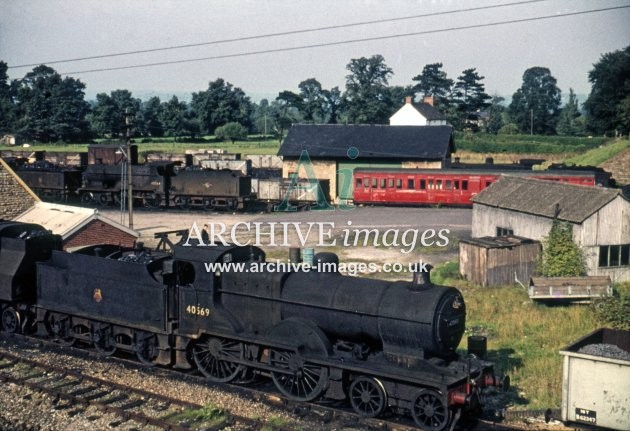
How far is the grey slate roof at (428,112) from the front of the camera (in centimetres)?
9025

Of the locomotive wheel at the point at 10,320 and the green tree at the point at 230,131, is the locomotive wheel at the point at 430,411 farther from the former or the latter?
the green tree at the point at 230,131

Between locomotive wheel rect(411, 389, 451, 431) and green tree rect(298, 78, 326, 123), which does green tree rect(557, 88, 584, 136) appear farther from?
locomotive wheel rect(411, 389, 451, 431)

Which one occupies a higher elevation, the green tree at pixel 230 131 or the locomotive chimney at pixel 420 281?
the green tree at pixel 230 131

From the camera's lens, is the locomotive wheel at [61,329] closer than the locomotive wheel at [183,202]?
Yes


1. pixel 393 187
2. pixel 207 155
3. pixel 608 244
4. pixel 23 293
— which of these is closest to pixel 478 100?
pixel 207 155

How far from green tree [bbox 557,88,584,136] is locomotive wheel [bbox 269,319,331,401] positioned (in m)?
101

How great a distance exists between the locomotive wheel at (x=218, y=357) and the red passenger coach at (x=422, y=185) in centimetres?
3118

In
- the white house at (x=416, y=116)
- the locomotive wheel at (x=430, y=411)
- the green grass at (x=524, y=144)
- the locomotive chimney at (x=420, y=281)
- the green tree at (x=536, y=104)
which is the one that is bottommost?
the locomotive wheel at (x=430, y=411)

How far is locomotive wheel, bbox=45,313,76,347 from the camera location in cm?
1709

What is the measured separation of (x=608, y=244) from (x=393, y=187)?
2301 centimetres

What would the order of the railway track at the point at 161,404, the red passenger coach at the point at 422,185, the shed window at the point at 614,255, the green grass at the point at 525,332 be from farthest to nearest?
1. the red passenger coach at the point at 422,185
2. the shed window at the point at 614,255
3. the green grass at the point at 525,332
4. the railway track at the point at 161,404

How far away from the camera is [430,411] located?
11.7m

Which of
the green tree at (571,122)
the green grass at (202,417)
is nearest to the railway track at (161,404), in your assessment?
the green grass at (202,417)

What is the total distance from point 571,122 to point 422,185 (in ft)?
245
